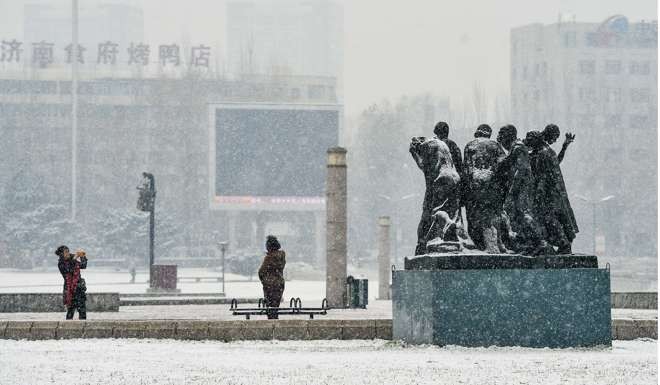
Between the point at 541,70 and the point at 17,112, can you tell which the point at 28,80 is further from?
the point at 541,70

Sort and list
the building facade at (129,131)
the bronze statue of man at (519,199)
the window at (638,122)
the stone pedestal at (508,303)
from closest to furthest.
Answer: the stone pedestal at (508,303) < the bronze statue of man at (519,199) < the building facade at (129,131) < the window at (638,122)

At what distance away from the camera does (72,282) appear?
75.0 feet

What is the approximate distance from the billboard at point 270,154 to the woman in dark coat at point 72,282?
226 ft

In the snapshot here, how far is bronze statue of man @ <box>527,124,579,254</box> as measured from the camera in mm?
17438

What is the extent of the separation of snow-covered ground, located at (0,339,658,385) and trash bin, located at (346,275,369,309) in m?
11.5

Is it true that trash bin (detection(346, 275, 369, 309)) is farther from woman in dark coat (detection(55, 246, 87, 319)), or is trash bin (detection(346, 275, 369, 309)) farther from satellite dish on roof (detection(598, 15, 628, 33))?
satellite dish on roof (detection(598, 15, 628, 33))

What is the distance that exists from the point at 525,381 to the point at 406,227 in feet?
360

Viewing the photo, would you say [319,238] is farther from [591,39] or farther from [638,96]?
[638,96]

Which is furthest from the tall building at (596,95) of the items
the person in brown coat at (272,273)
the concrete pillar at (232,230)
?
the person in brown coat at (272,273)

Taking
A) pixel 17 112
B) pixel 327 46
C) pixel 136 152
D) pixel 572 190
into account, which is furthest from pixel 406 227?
pixel 327 46

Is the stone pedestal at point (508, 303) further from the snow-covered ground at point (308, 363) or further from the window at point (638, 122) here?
the window at point (638, 122)

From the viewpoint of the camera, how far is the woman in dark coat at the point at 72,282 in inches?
891

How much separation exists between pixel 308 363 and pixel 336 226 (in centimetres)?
1534

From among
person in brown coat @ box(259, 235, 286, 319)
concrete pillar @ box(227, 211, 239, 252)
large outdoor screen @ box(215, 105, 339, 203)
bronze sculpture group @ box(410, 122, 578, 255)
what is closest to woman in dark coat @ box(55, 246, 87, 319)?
person in brown coat @ box(259, 235, 286, 319)
